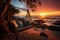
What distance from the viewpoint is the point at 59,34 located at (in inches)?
64.4

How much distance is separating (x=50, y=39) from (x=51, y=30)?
14 centimetres

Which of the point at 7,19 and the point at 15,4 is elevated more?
the point at 15,4

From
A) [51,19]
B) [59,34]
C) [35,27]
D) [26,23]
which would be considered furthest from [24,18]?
[59,34]

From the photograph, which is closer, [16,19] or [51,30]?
[51,30]

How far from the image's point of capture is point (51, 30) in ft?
5.56

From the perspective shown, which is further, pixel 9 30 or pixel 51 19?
pixel 9 30

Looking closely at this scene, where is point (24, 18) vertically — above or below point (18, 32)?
above

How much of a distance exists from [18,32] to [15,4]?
1.52ft

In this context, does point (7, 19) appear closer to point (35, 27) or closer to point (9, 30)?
point (9, 30)

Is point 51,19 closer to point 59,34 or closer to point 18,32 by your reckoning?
point 59,34

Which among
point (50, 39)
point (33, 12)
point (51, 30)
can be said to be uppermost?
point (33, 12)

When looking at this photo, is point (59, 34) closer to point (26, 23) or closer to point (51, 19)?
point (51, 19)

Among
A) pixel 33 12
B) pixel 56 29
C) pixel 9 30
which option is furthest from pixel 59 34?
pixel 9 30

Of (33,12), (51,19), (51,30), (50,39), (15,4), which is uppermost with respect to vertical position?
(15,4)
